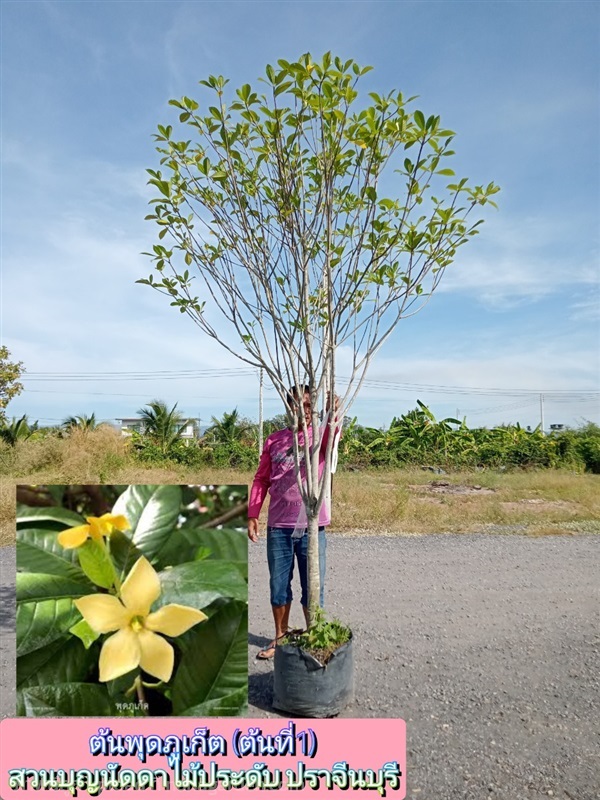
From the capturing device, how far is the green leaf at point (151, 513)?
2385 millimetres

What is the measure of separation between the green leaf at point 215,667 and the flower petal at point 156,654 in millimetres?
100

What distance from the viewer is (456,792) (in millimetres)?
2576

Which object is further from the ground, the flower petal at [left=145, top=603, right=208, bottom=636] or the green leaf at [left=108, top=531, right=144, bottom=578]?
the green leaf at [left=108, top=531, right=144, bottom=578]

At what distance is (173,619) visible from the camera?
7.47 ft

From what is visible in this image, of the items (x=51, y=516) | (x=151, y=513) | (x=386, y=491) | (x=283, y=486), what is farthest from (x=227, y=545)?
(x=386, y=491)

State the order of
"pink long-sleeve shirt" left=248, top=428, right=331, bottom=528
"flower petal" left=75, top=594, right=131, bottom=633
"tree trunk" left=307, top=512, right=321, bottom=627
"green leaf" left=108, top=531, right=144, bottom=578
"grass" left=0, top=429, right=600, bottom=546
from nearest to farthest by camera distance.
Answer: "flower petal" left=75, top=594, right=131, bottom=633, "green leaf" left=108, top=531, right=144, bottom=578, "tree trunk" left=307, top=512, right=321, bottom=627, "pink long-sleeve shirt" left=248, top=428, right=331, bottom=528, "grass" left=0, top=429, right=600, bottom=546

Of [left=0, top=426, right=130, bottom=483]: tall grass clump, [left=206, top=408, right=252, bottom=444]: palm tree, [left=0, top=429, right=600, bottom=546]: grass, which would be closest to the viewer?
[left=0, top=429, right=600, bottom=546]: grass

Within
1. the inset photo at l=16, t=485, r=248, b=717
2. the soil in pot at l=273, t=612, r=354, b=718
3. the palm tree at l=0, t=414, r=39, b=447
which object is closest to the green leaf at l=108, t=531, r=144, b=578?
the inset photo at l=16, t=485, r=248, b=717

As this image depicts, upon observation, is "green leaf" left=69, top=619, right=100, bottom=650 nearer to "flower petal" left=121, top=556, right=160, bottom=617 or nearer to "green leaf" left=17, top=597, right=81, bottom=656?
"green leaf" left=17, top=597, right=81, bottom=656

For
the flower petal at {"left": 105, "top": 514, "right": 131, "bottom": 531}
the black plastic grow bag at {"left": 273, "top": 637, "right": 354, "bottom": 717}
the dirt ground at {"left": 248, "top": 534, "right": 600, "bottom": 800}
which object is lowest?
the dirt ground at {"left": 248, "top": 534, "right": 600, "bottom": 800}

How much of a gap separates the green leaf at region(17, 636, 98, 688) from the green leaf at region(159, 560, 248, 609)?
333 mm

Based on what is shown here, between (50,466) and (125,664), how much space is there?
1389 cm

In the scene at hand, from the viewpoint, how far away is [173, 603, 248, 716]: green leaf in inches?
93.3

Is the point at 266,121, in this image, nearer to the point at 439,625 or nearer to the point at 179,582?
the point at 179,582
